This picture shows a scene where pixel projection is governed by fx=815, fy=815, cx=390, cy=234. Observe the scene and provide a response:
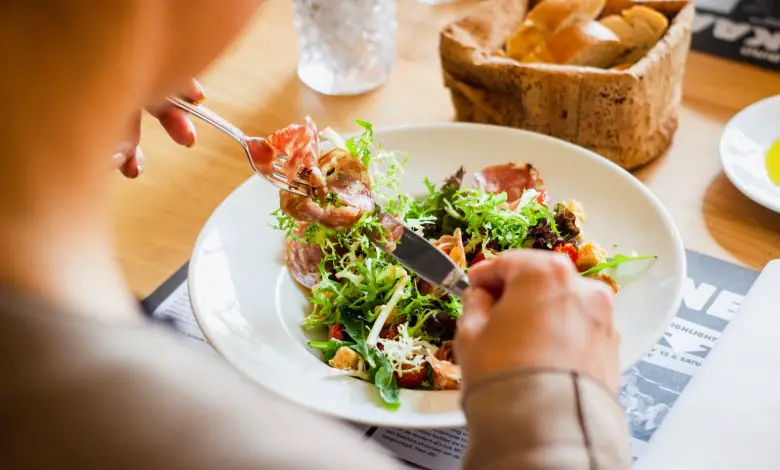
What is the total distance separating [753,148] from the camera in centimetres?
121

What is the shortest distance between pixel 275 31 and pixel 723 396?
1.19 m

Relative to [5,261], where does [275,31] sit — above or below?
below

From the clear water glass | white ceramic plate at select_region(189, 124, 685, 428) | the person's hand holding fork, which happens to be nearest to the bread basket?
white ceramic plate at select_region(189, 124, 685, 428)

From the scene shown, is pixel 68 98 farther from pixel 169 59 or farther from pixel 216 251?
pixel 216 251

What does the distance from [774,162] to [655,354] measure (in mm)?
419

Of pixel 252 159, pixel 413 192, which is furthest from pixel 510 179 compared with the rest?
pixel 252 159

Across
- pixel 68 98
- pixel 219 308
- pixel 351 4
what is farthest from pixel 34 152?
pixel 351 4

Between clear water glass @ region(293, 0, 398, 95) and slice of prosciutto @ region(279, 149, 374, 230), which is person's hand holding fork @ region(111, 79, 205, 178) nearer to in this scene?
slice of prosciutto @ region(279, 149, 374, 230)

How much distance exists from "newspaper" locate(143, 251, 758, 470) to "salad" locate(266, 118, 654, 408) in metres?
0.07

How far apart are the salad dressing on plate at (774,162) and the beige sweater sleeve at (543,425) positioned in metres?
0.73

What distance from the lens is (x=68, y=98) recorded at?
0.37 m

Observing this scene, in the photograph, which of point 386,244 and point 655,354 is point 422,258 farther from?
point 655,354

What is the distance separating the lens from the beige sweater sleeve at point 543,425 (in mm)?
534

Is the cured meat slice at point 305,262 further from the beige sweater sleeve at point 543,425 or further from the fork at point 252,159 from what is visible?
the beige sweater sleeve at point 543,425
